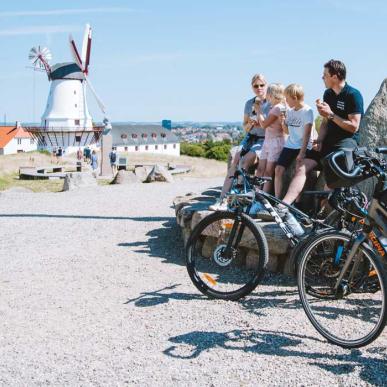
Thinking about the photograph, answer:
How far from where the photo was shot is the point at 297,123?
22.2 feet

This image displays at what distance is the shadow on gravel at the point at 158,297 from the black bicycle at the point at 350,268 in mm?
1424

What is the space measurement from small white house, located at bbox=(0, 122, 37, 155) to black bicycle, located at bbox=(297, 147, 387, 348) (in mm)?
81820

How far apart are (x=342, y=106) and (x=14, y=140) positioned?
8407cm

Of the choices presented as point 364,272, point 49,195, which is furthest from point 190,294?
point 49,195

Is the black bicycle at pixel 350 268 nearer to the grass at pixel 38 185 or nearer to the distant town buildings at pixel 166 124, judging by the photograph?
the grass at pixel 38 185

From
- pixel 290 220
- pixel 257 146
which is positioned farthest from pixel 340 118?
pixel 257 146

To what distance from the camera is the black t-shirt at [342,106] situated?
6234 mm

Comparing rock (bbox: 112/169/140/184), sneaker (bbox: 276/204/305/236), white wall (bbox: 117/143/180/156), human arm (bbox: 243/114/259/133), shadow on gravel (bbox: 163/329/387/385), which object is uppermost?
human arm (bbox: 243/114/259/133)

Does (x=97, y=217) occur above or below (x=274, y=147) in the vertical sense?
below

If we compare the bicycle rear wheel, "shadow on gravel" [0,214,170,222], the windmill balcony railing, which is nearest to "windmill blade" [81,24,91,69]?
the windmill balcony railing

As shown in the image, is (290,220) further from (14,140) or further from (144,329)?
(14,140)

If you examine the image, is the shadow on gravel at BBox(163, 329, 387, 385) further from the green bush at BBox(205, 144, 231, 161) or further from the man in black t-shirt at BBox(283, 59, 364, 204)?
the green bush at BBox(205, 144, 231, 161)

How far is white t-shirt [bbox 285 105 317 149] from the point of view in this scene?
673 centimetres

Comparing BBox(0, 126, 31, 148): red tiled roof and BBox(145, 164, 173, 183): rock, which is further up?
BBox(145, 164, 173, 183): rock
